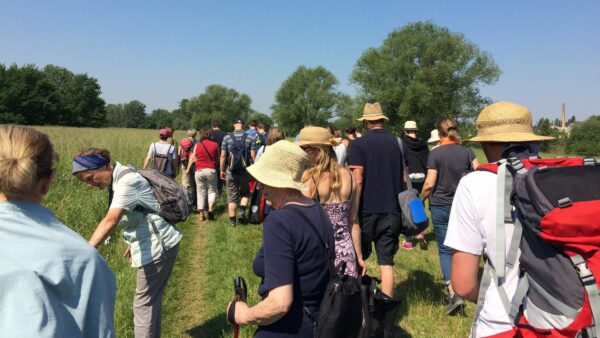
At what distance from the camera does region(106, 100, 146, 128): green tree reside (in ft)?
450

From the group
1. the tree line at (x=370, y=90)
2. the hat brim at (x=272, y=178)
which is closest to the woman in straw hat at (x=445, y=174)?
the hat brim at (x=272, y=178)

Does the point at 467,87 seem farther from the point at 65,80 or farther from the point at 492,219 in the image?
the point at 65,80

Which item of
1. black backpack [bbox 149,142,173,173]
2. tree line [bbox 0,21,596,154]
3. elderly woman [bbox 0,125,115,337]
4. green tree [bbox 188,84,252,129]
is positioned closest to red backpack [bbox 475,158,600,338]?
elderly woman [bbox 0,125,115,337]

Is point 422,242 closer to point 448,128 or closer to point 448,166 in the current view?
point 448,166

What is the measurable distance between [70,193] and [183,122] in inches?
4037

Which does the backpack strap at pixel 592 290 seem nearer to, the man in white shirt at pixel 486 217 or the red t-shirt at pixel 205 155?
the man in white shirt at pixel 486 217

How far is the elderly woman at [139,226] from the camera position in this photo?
299 centimetres

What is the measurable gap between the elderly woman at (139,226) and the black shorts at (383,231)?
1889 millimetres

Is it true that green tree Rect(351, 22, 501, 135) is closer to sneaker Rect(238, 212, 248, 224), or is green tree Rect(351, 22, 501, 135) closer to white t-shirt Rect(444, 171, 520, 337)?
sneaker Rect(238, 212, 248, 224)

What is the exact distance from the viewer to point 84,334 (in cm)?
147

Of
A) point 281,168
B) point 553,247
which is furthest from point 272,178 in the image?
point 553,247

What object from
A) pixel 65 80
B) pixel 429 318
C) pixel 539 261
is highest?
pixel 65 80

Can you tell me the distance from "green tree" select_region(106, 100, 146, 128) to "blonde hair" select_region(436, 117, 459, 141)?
142 metres

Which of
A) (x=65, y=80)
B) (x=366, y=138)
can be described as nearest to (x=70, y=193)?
(x=366, y=138)
